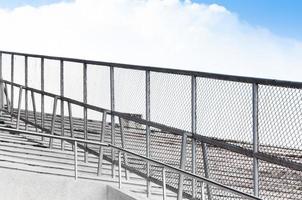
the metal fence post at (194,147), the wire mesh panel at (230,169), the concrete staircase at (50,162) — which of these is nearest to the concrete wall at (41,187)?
the concrete staircase at (50,162)

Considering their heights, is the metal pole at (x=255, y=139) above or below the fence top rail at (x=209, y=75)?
below

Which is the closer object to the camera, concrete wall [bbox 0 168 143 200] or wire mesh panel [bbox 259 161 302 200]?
wire mesh panel [bbox 259 161 302 200]

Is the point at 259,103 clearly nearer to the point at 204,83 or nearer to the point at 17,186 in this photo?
the point at 204,83

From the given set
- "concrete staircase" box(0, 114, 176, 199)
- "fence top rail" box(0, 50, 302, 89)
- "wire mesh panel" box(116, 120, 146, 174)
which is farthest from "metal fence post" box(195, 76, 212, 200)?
"wire mesh panel" box(116, 120, 146, 174)

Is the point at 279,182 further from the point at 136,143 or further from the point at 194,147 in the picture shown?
the point at 136,143

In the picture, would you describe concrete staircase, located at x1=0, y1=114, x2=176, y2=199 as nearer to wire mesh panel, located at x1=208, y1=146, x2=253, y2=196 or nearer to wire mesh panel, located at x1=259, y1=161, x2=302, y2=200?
wire mesh panel, located at x1=208, y1=146, x2=253, y2=196

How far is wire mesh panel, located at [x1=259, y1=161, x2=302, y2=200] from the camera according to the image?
863 centimetres

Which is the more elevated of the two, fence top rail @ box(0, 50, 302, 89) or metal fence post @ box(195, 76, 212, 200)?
fence top rail @ box(0, 50, 302, 89)

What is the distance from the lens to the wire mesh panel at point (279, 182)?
8633mm

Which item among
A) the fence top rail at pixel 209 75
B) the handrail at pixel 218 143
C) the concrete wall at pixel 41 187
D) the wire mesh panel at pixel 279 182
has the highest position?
the fence top rail at pixel 209 75

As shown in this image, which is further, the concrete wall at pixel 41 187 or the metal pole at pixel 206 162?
the concrete wall at pixel 41 187

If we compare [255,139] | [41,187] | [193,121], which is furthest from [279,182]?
[41,187]

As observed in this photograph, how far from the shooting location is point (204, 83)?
977 cm

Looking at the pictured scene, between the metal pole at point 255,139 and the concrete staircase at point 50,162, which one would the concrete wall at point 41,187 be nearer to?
the concrete staircase at point 50,162
